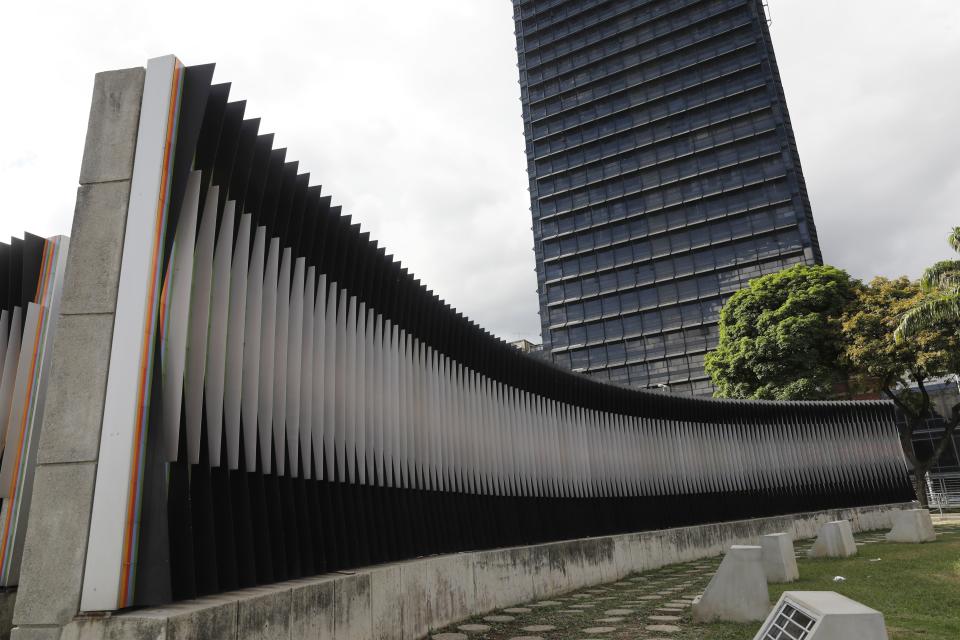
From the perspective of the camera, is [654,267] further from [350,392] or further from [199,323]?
[199,323]

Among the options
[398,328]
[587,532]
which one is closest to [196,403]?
[398,328]

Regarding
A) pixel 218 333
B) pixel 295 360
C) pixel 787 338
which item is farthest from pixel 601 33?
pixel 218 333

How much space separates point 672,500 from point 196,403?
15.0 meters

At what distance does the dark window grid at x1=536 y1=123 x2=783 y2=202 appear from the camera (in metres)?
64.4

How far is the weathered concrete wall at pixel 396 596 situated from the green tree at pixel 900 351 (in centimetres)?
1950

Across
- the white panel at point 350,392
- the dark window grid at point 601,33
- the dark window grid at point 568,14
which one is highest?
the dark window grid at point 568,14

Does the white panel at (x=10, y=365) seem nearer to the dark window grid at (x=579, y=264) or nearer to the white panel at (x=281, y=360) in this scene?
the white panel at (x=281, y=360)

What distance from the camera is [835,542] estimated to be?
1354 cm

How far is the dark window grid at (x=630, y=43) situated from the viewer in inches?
2697

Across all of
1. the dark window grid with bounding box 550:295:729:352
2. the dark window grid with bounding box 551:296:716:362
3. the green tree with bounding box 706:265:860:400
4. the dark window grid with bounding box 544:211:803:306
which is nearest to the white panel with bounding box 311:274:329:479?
the green tree with bounding box 706:265:860:400

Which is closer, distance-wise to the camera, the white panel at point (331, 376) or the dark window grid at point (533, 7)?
the white panel at point (331, 376)

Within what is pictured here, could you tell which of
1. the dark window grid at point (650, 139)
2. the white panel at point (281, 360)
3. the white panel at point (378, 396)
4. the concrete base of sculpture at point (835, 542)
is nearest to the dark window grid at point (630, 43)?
the dark window grid at point (650, 139)

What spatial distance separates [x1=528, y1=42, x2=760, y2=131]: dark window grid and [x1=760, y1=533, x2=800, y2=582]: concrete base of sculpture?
6643cm

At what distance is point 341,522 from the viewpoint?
6.63 metres
